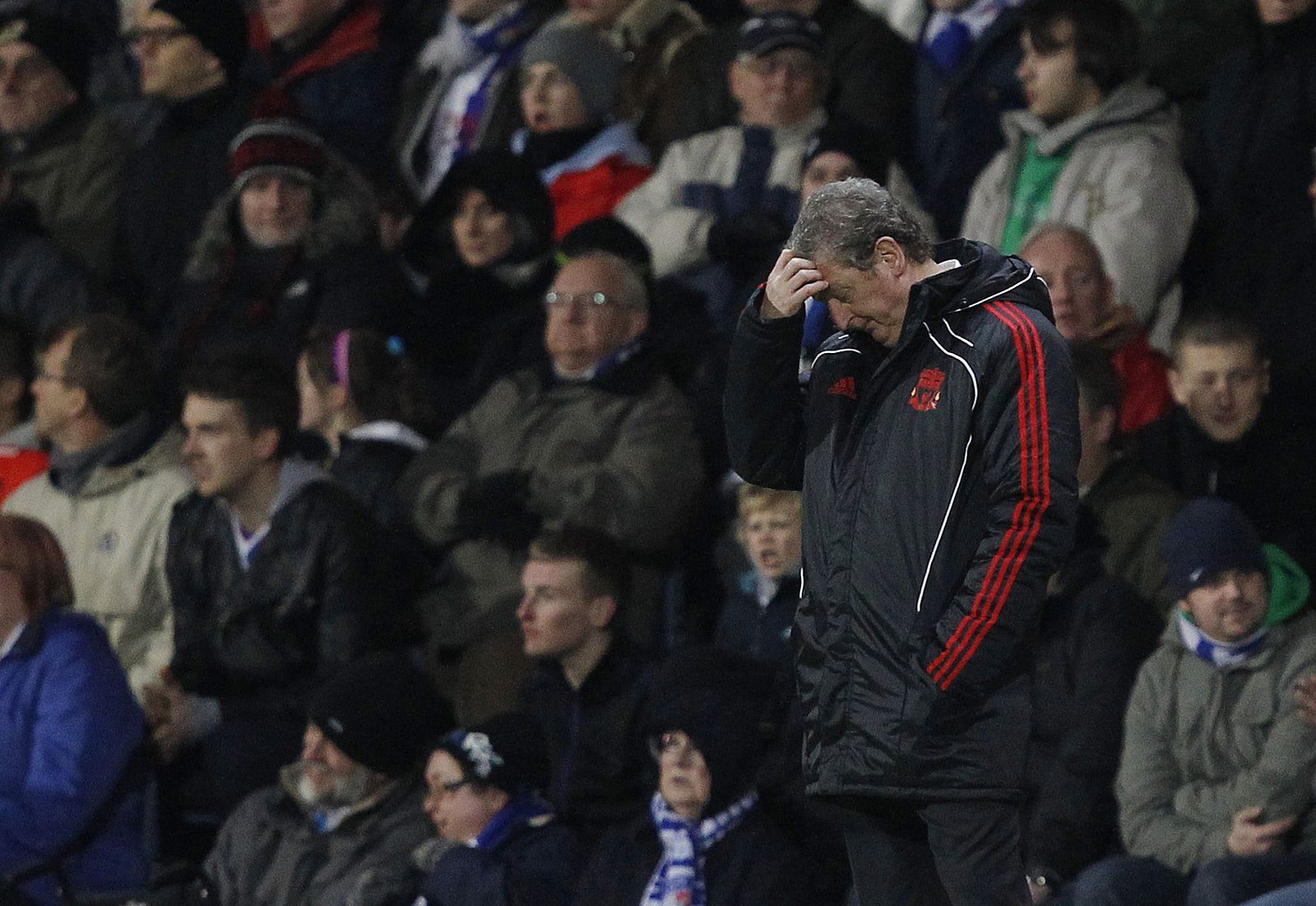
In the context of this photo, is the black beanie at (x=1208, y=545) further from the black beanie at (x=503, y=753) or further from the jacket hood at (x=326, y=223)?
the jacket hood at (x=326, y=223)

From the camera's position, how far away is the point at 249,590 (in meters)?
7.59

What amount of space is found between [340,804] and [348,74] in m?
4.45

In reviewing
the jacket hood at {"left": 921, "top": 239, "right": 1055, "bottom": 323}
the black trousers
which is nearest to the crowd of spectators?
the jacket hood at {"left": 921, "top": 239, "right": 1055, "bottom": 323}

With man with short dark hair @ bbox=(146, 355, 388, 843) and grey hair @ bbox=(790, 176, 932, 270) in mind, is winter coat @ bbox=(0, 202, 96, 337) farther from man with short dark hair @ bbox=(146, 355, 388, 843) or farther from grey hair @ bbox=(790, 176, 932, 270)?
grey hair @ bbox=(790, 176, 932, 270)

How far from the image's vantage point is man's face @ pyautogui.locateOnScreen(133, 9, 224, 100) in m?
10.1

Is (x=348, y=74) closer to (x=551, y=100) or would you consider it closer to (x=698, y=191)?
(x=551, y=100)

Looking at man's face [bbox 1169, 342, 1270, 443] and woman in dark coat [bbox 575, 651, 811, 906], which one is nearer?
woman in dark coat [bbox 575, 651, 811, 906]

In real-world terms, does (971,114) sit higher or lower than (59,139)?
higher

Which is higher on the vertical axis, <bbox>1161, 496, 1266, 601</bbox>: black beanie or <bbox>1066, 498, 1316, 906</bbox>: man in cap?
<bbox>1161, 496, 1266, 601</bbox>: black beanie

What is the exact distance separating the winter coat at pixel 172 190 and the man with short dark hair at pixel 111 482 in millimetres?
1519

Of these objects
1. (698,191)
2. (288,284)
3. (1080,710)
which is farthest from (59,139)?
(1080,710)

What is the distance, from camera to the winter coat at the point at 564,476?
296 inches

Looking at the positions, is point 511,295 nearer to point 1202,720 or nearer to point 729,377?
point 1202,720

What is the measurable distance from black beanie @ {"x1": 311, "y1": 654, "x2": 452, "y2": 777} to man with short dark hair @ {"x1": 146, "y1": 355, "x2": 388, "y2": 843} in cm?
39
